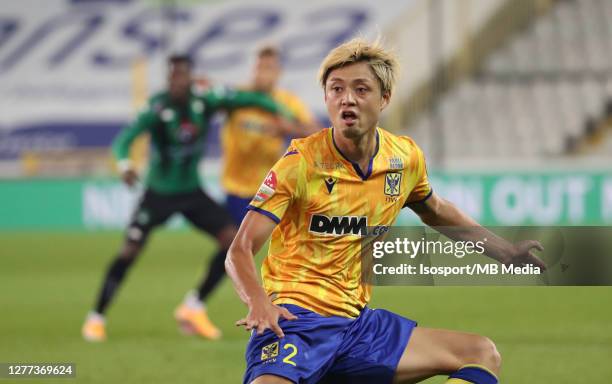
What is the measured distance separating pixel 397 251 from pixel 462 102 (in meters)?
19.0

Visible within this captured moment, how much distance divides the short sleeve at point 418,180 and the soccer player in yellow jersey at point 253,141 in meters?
5.38

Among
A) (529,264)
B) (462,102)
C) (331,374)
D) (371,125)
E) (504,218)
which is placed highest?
(462,102)

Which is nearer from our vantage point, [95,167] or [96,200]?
[96,200]

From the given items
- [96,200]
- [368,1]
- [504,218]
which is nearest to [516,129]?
[504,218]

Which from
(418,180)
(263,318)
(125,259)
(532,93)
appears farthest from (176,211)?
(532,93)

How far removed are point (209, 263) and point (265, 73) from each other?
1.96 meters

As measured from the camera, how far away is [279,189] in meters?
4.36

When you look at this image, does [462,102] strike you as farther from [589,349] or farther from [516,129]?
Answer: [589,349]

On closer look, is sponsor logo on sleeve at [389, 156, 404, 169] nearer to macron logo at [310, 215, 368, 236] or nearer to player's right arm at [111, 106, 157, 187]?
macron logo at [310, 215, 368, 236]

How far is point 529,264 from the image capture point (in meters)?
4.66

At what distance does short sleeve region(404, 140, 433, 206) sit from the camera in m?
4.80

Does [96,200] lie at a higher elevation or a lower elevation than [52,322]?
higher

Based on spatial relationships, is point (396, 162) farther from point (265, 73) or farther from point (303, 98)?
point (303, 98)

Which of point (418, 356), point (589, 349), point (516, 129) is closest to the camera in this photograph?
point (418, 356)
